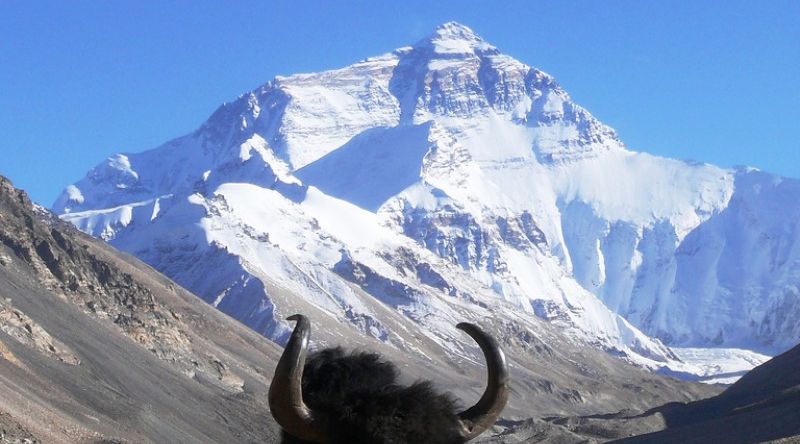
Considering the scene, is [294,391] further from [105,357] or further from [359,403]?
[105,357]

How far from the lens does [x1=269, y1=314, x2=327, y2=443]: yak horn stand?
5.61 m

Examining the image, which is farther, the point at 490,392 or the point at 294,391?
the point at 490,392

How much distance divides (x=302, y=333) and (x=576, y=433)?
11653 cm

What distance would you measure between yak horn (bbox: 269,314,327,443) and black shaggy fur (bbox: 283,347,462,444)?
0.24ft

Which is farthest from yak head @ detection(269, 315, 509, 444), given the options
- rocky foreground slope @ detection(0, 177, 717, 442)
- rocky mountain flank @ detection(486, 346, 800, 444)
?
rocky mountain flank @ detection(486, 346, 800, 444)

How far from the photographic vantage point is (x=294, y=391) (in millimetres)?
5633

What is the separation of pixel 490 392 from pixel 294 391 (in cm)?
92

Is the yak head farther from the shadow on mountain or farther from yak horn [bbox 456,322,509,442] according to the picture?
the shadow on mountain

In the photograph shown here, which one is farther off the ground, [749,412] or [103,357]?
[749,412]

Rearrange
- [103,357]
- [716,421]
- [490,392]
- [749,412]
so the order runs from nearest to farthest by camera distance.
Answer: [490,392] < [716,421] < [749,412] < [103,357]

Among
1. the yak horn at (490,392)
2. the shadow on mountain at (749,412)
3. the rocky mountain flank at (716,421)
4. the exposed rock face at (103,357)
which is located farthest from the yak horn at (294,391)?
the rocky mountain flank at (716,421)

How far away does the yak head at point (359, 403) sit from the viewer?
5.66 m

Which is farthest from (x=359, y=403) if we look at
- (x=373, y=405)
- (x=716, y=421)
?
(x=716, y=421)

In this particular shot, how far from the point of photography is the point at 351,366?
5906 mm
